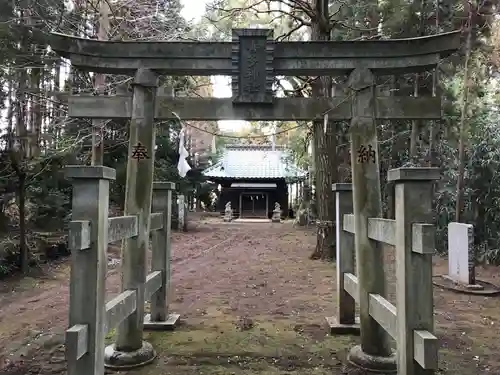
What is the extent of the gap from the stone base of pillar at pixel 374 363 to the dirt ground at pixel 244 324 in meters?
0.20

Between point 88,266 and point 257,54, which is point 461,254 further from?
point 88,266

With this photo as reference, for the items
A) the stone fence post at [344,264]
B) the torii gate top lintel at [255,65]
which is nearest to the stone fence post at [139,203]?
the torii gate top lintel at [255,65]

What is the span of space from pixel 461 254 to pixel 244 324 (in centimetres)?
526

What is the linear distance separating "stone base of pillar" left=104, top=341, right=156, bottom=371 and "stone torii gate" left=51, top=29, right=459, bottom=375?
60 centimetres

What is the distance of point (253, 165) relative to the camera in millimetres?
32812

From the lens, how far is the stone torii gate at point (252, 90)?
489cm

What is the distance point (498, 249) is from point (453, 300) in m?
4.42

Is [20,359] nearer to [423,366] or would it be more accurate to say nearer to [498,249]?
[423,366]

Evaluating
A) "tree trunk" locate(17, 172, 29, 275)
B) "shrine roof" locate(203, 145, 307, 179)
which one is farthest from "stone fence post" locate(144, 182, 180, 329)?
"shrine roof" locate(203, 145, 307, 179)

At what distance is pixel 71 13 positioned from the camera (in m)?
11.9

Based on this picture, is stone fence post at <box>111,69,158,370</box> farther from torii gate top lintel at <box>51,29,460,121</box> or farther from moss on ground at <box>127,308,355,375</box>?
moss on ground at <box>127,308,355,375</box>

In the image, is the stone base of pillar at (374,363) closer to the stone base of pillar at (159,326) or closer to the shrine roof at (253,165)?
the stone base of pillar at (159,326)

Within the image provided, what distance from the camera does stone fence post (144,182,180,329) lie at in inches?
231

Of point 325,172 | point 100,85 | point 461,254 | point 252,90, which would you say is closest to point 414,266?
point 252,90
